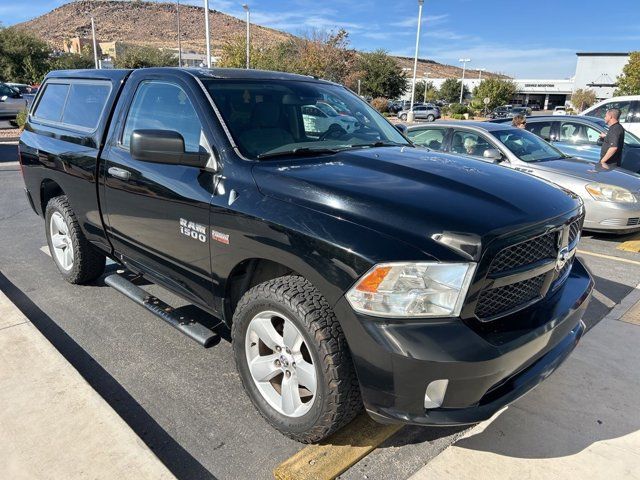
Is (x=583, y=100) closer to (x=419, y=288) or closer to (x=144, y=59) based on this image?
(x=144, y=59)

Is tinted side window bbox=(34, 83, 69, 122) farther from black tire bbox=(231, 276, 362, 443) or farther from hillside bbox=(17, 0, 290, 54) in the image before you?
hillside bbox=(17, 0, 290, 54)

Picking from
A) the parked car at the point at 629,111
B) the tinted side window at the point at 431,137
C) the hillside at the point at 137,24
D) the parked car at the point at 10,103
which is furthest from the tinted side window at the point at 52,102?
the hillside at the point at 137,24

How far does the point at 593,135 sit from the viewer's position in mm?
9633

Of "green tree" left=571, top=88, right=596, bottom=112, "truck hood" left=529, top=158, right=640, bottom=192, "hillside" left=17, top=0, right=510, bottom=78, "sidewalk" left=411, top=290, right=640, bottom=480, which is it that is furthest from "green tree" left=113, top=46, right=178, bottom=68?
"hillside" left=17, top=0, right=510, bottom=78

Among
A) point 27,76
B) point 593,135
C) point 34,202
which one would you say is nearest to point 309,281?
point 34,202

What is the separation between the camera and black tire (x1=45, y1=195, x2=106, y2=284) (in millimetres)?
4340

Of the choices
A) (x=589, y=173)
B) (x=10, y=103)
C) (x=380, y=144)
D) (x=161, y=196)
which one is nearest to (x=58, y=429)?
(x=161, y=196)

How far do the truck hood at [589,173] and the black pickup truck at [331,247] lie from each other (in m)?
4.07

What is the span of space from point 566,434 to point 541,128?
8.56 meters

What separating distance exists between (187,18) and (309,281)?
6001 inches

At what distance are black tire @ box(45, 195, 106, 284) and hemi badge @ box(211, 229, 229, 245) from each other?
7.13ft

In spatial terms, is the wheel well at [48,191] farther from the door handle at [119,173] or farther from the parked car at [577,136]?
the parked car at [577,136]

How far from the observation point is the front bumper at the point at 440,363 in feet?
6.63

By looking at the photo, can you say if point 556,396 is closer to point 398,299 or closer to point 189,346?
point 398,299
